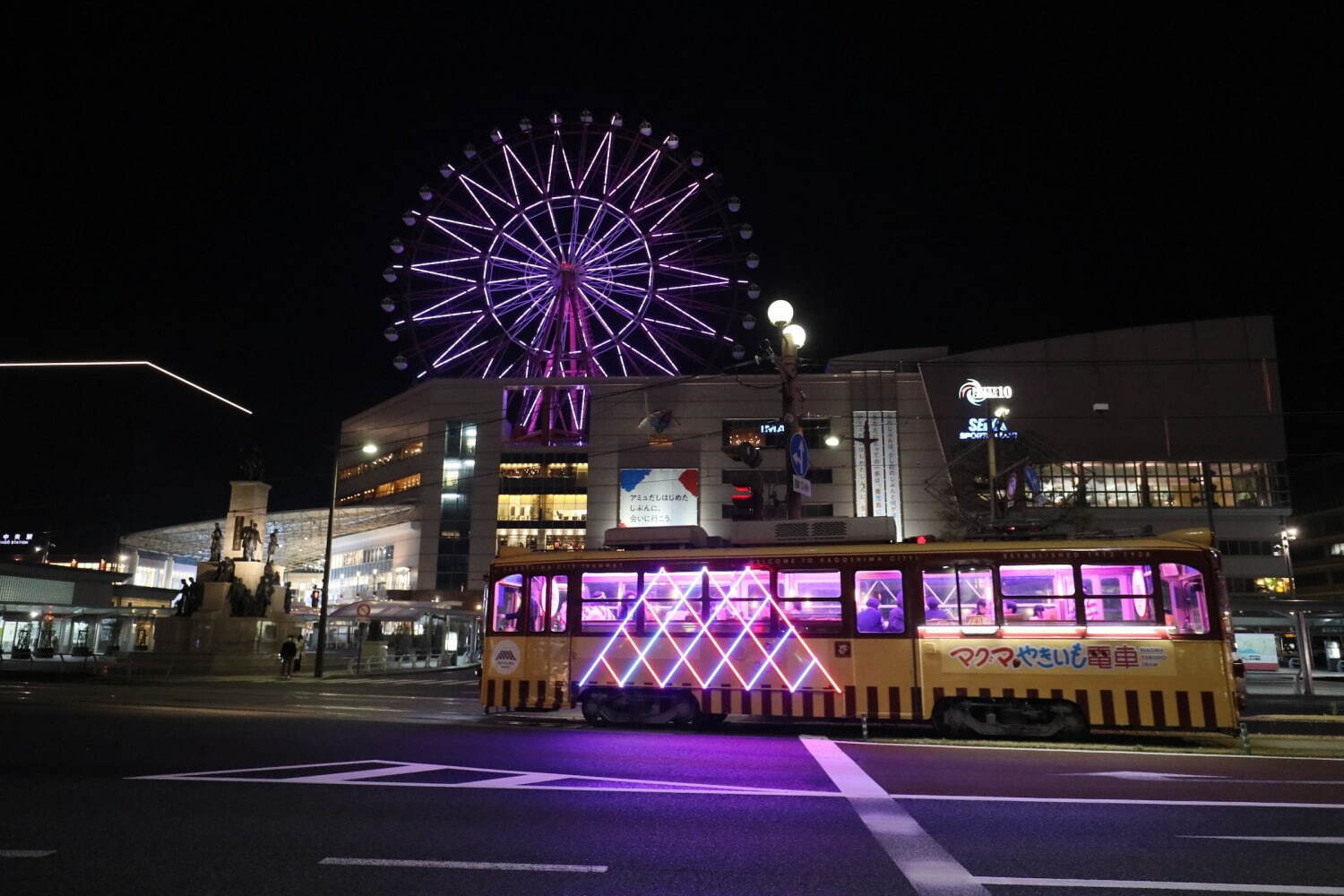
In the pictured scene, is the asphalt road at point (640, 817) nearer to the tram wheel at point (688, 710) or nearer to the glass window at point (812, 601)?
the glass window at point (812, 601)

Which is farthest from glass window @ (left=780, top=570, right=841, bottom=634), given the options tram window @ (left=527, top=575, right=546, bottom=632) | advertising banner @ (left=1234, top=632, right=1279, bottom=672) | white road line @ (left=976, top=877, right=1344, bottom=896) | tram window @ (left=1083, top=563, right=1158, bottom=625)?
advertising banner @ (left=1234, top=632, right=1279, bottom=672)

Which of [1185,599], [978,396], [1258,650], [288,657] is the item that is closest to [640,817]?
[1185,599]

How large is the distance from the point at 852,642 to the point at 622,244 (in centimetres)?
4303

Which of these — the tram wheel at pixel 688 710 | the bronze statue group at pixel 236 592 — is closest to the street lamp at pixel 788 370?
the tram wheel at pixel 688 710

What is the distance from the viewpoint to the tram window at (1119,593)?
13.6m

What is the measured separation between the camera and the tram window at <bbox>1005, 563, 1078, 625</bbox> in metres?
13.9

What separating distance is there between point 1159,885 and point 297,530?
237 ft

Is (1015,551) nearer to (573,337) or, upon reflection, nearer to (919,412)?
(573,337)

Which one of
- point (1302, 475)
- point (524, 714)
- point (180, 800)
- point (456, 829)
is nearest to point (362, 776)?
point (180, 800)

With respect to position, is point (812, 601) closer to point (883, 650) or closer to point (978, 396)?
point (883, 650)

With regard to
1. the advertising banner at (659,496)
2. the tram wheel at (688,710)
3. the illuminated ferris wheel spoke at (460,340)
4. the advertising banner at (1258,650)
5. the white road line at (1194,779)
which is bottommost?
the white road line at (1194,779)

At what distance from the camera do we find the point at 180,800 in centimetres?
794

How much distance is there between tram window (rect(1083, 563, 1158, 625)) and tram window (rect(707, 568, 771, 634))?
5.14m

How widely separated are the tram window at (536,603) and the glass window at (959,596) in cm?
703
